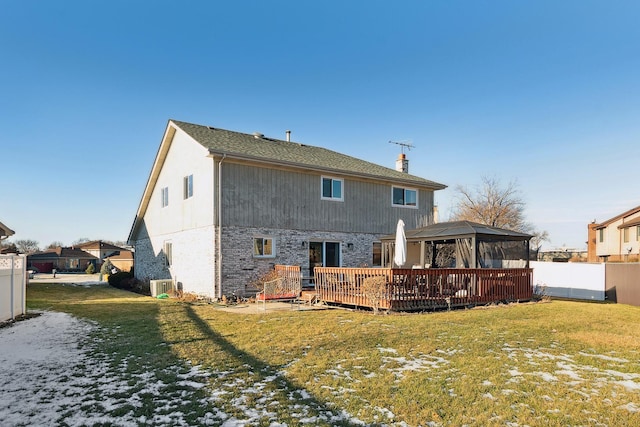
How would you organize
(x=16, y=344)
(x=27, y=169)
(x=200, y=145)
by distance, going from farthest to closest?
(x=27, y=169) < (x=200, y=145) < (x=16, y=344)

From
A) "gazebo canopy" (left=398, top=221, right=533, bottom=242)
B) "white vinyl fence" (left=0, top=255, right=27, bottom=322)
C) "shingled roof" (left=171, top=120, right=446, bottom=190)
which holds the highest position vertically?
"shingled roof" (left=171, top=120, right=446, bottom=190)

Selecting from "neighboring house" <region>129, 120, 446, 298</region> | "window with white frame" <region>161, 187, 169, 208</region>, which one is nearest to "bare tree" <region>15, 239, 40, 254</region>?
"neighboring house" <region>129, 120, 446, 298</region>

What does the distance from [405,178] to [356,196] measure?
333 cm

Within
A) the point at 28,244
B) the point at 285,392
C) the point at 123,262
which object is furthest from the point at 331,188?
the point at 28,244

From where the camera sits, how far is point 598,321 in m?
10.0

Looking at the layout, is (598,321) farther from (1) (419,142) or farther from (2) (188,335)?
(1) (419,142)

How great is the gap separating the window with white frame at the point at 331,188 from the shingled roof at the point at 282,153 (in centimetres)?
59

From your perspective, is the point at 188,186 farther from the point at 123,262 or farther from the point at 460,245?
the point at 123,262

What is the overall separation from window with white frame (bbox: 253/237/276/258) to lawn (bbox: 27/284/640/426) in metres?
5.68

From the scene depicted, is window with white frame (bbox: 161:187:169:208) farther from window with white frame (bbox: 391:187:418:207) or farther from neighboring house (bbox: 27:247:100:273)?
neighboring house (bbox: 27:247:100:273)

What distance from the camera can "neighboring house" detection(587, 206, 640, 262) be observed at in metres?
36.5

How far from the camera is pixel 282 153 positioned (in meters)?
17.4

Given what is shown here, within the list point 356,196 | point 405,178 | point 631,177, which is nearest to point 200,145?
point 356,196

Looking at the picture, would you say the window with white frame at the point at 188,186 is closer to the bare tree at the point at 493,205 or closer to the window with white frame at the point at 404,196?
the window with white frame at the point at 404,196
